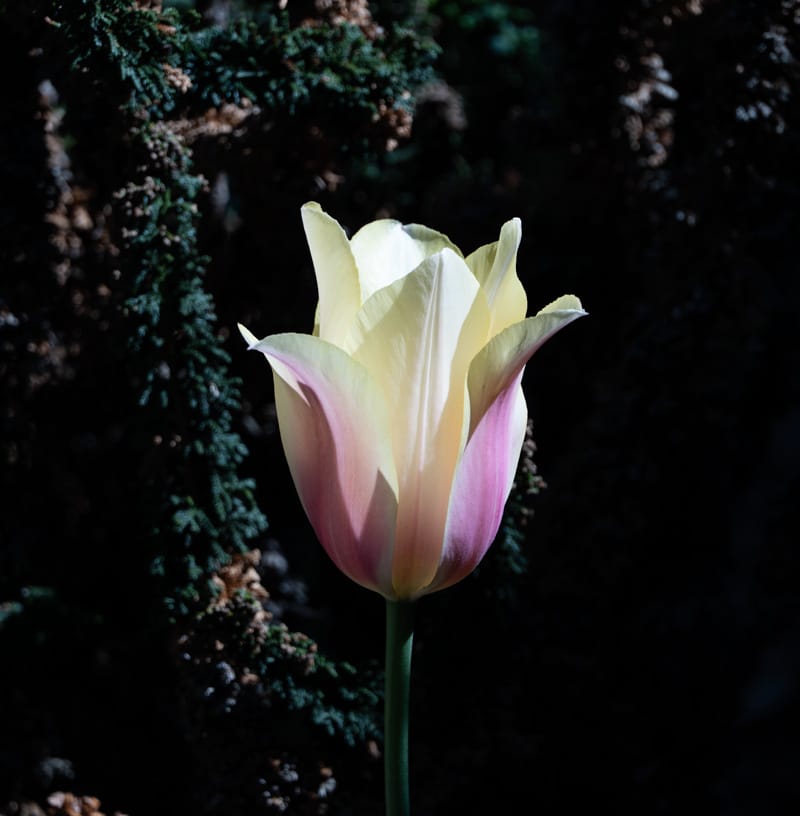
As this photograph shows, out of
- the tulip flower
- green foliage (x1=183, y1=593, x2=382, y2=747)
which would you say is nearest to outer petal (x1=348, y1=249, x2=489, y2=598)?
the tulip flower

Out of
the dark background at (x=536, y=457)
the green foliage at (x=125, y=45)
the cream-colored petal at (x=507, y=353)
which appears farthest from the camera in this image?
the dark background at (x=536, y=457)

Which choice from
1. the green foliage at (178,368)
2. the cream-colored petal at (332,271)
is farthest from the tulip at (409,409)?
the green foliage at (178,368)

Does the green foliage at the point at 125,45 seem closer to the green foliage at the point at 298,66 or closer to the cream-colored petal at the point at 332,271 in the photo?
the green foliage at the point at 298,66

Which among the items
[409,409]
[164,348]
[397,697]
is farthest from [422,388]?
[164,348]

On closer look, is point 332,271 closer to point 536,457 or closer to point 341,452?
point 341,452

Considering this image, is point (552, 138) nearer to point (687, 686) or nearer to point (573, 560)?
point (573, 560)

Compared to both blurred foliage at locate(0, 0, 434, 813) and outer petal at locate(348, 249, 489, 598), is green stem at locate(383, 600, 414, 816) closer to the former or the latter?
outer petal at locate(348, 249, 489, 598)

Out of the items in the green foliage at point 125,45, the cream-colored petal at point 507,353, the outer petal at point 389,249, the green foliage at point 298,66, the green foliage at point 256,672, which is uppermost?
the green foliage at point 298,66
